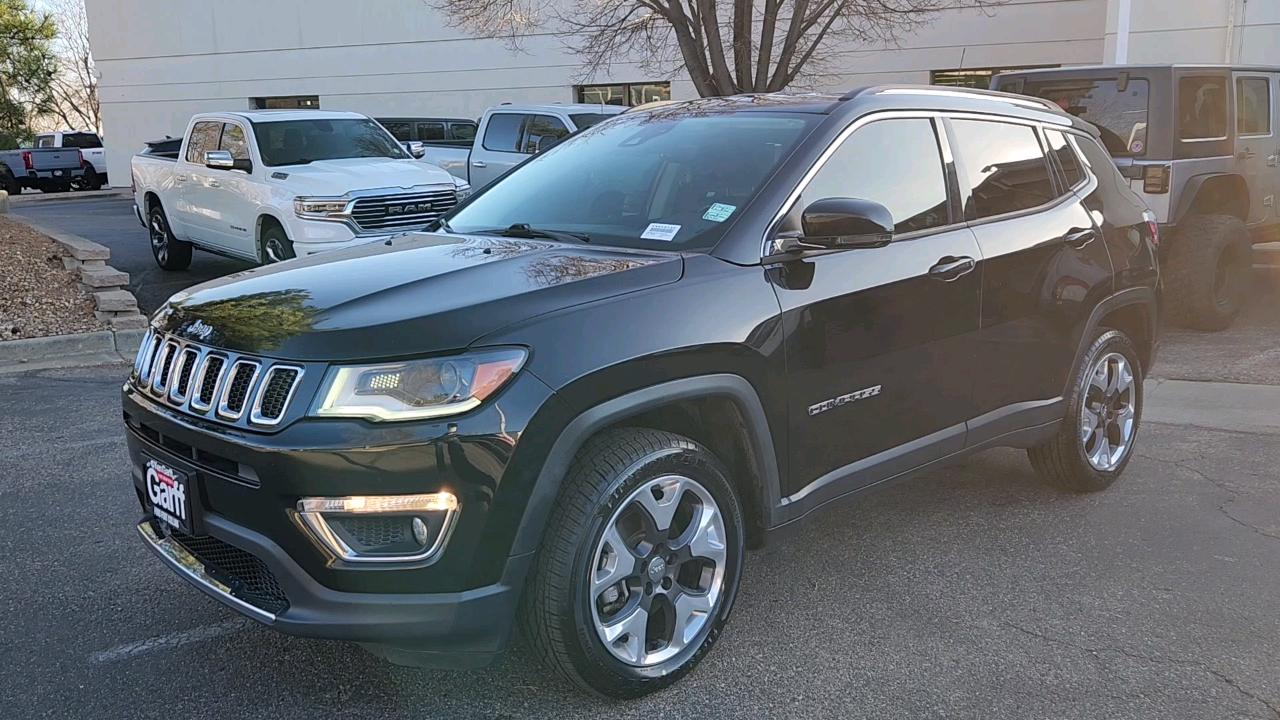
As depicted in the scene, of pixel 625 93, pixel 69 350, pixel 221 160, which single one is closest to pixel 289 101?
pixel 625 93

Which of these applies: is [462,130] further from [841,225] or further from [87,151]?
[87,151]

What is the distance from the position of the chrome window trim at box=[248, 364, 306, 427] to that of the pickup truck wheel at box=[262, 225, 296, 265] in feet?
24.3

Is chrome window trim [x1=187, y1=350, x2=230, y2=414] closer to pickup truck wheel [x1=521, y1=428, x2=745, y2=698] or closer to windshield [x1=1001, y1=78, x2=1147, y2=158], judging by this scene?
pickup truck wheel [x1=521, y1=428, x2=745, y2=698]

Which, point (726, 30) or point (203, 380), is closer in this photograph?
point (203, 380)

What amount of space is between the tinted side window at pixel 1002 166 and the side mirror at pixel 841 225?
949 mm

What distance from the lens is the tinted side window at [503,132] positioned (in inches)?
557

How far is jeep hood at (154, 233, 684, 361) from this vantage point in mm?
2834

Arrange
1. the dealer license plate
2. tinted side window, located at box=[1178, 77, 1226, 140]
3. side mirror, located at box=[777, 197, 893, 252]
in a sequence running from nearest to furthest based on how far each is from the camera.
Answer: the dealer license plate → side mirror, located at box=[777, 197, 893, 252] → tinted side window, located at box=[1178, 77, 1226, 140]

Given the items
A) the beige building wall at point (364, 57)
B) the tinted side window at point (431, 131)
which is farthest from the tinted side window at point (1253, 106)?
the tinted side window at point (431, 131)

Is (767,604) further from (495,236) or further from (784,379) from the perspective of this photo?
(495,236)

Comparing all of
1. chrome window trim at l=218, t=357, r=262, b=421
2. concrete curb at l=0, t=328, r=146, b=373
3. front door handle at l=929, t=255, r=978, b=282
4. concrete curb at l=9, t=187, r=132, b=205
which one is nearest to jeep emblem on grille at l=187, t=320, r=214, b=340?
chrome window trim at l=218, t=357, r=262, b=421

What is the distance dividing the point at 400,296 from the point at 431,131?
54.1 ft

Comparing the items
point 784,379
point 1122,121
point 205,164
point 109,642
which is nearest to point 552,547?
point 784,379

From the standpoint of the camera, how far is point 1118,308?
16.0 feet
